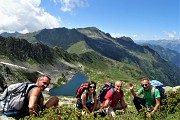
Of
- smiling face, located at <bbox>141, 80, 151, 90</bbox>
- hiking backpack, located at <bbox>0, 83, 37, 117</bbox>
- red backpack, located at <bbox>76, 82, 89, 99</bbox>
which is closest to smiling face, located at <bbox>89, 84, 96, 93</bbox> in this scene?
red backpack, located at <bbox>76, 82, 89, 99</bbox>

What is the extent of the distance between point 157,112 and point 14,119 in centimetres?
691

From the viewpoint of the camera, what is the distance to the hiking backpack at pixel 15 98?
1209 centimetres

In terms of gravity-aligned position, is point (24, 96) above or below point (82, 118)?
above

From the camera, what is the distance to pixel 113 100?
17453 mm

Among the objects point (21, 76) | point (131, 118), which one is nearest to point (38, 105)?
point (131, 118)

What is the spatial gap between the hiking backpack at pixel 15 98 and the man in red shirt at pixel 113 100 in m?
5.80

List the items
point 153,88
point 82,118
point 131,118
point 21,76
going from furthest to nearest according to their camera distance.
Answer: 1. point 21,76
2. point 153,88
3. point 131,118
4. point 82,118

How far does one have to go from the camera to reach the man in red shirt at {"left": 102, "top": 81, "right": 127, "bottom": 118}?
54.4 feet

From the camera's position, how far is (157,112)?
14148 millimetres

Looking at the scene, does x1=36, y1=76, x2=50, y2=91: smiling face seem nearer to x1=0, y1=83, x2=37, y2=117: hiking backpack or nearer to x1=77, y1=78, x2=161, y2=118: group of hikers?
x1=0, y1=83, x2=37, y2=117: hiking backpack

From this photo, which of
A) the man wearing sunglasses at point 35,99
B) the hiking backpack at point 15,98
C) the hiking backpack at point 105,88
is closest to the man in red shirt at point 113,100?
the hiking backpack at point 105,88

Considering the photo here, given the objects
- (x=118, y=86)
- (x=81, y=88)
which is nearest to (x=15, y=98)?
(x=81, y=88)

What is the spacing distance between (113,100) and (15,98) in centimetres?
→ 713

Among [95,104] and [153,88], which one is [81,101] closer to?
[95,104]
